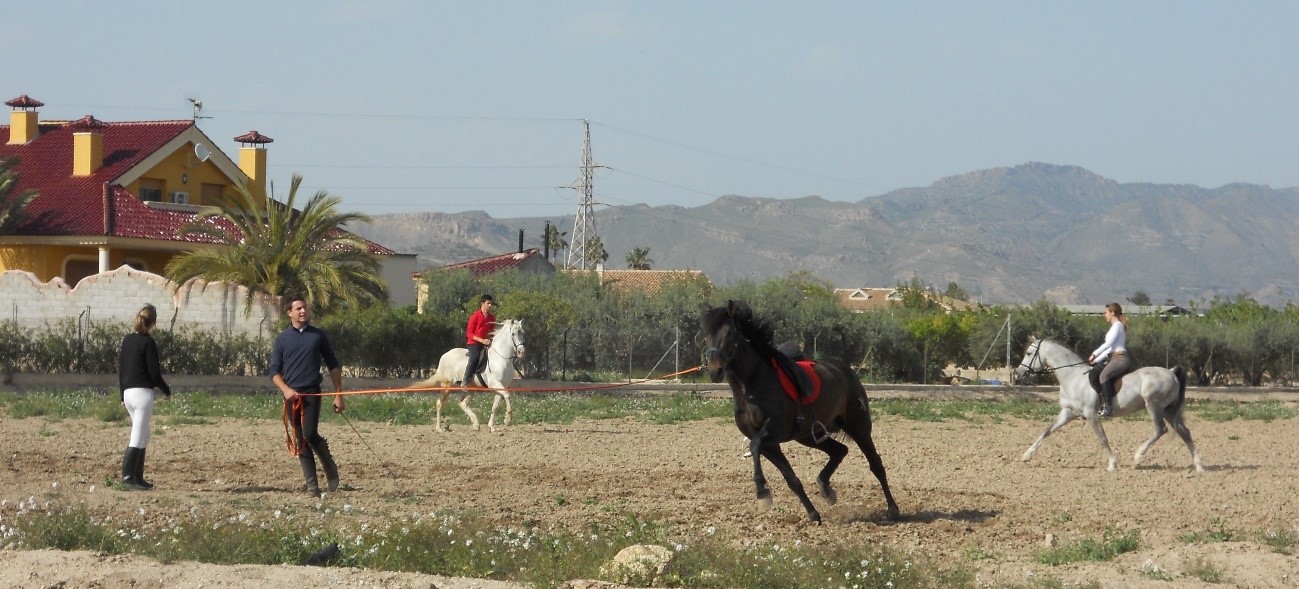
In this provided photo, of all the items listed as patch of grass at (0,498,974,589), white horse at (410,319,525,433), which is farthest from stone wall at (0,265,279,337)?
patch of grass at (0,498,974,589)

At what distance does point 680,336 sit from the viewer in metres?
36.2

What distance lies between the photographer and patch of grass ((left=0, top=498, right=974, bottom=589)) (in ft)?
28.4

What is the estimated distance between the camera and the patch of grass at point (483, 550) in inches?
340

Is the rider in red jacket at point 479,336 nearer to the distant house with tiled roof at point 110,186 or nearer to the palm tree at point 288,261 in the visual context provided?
the palm tree at point 288,261

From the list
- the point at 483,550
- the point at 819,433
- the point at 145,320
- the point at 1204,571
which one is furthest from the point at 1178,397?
the point at 145,320

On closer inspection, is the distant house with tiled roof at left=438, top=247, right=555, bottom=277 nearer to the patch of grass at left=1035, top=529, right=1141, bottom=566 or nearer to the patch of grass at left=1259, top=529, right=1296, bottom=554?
the patch of grass at left=1259, top=529, right=1296, bottom=554

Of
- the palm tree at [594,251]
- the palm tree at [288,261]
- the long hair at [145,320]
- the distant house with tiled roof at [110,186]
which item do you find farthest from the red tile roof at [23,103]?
the palm tree at [594,251]

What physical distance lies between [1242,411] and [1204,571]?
69.7 feet

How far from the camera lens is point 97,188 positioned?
4162 centimetres

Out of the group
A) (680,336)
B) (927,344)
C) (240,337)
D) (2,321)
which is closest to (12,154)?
(2,321)

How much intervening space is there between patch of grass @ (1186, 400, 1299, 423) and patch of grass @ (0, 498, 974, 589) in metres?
19.4

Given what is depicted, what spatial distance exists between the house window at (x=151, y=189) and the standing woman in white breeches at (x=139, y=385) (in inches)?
1260

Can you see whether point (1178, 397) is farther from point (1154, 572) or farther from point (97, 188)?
point (97, 188)

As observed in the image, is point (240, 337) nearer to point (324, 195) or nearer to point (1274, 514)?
point (324, 195)
